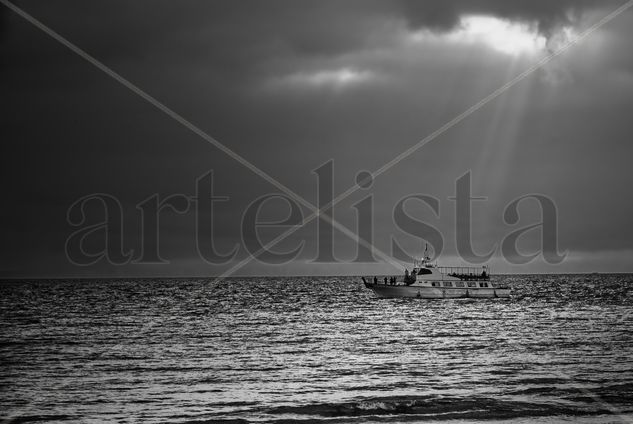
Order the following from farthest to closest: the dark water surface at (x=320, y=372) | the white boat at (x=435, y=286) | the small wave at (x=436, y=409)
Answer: the white boat at (x=435, y=286), the dark water surface at (x=320, y=372), the small wave at (x=436, y=409)

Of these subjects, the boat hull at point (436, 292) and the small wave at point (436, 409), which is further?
Result: the boat hull at point (436, 292)

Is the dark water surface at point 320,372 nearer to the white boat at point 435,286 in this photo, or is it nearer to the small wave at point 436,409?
the small wave at point 436,409

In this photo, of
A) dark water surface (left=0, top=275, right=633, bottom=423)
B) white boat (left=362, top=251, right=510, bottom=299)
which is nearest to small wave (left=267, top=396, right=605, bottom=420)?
dark water surface (left=0, top=275, right=633, bottom=423)

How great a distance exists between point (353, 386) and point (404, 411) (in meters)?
5.63

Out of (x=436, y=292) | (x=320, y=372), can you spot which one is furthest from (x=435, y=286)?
(x=320, y=372)

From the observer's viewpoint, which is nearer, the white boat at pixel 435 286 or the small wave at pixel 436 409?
the small wave at pixel 436 409

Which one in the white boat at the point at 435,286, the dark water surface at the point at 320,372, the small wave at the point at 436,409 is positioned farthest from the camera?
the white boat at the point at 435,286

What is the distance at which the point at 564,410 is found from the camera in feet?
76.5

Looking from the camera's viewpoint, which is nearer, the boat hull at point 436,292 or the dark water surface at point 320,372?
the dark water surface at point 320,372

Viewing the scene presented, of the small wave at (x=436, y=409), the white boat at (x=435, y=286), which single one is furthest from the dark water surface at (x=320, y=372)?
the white boat at (x=435, y=286)

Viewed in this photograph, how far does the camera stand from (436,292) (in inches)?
4227

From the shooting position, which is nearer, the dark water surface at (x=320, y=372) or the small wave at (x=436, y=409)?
the small wave at (x=436, y=409)

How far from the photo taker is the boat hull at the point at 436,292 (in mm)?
106000

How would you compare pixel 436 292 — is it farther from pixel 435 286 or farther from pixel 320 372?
pixel 320 372
